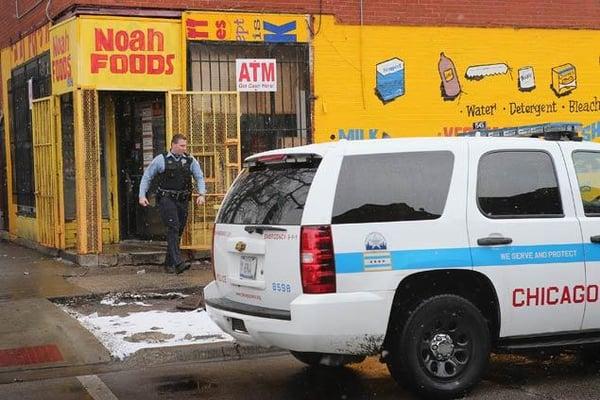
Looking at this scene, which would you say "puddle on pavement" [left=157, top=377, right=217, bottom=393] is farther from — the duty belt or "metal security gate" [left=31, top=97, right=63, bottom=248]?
"metal security gate" [left=31, top=97, right=63, bottom=248]

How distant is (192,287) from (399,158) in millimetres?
4953

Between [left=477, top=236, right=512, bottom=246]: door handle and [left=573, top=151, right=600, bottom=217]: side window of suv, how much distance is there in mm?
807

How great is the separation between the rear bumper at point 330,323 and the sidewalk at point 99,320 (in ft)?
6.57

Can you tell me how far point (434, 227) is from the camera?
18.5 feet

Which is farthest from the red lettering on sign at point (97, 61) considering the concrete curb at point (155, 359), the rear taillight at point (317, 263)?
the rear taillight at point (317, 263)

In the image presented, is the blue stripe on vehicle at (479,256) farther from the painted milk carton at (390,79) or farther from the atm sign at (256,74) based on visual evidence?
the painted milk carton at (390,79)

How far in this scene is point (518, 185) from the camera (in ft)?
19.7

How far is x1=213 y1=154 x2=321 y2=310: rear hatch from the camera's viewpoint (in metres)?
5.46

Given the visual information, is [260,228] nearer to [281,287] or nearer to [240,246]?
[240,246]

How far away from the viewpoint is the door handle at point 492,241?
18.8 feet

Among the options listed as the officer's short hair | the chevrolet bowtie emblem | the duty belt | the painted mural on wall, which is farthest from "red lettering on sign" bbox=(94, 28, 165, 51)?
the chevrolet bowtie emblem

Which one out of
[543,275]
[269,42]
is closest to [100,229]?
[269,42]

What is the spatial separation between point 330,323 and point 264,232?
803 millimetres

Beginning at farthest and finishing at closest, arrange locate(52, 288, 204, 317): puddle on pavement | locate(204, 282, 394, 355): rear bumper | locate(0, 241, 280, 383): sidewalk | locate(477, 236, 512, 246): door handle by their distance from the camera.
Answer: locate(52, 288, 204, 317): puddle on pavement, locate(0, 241, 280, 383): sidewalk, locate(477, 236, 512, 246): door handle, locate(204, 282, 394, 355): rear bumper
